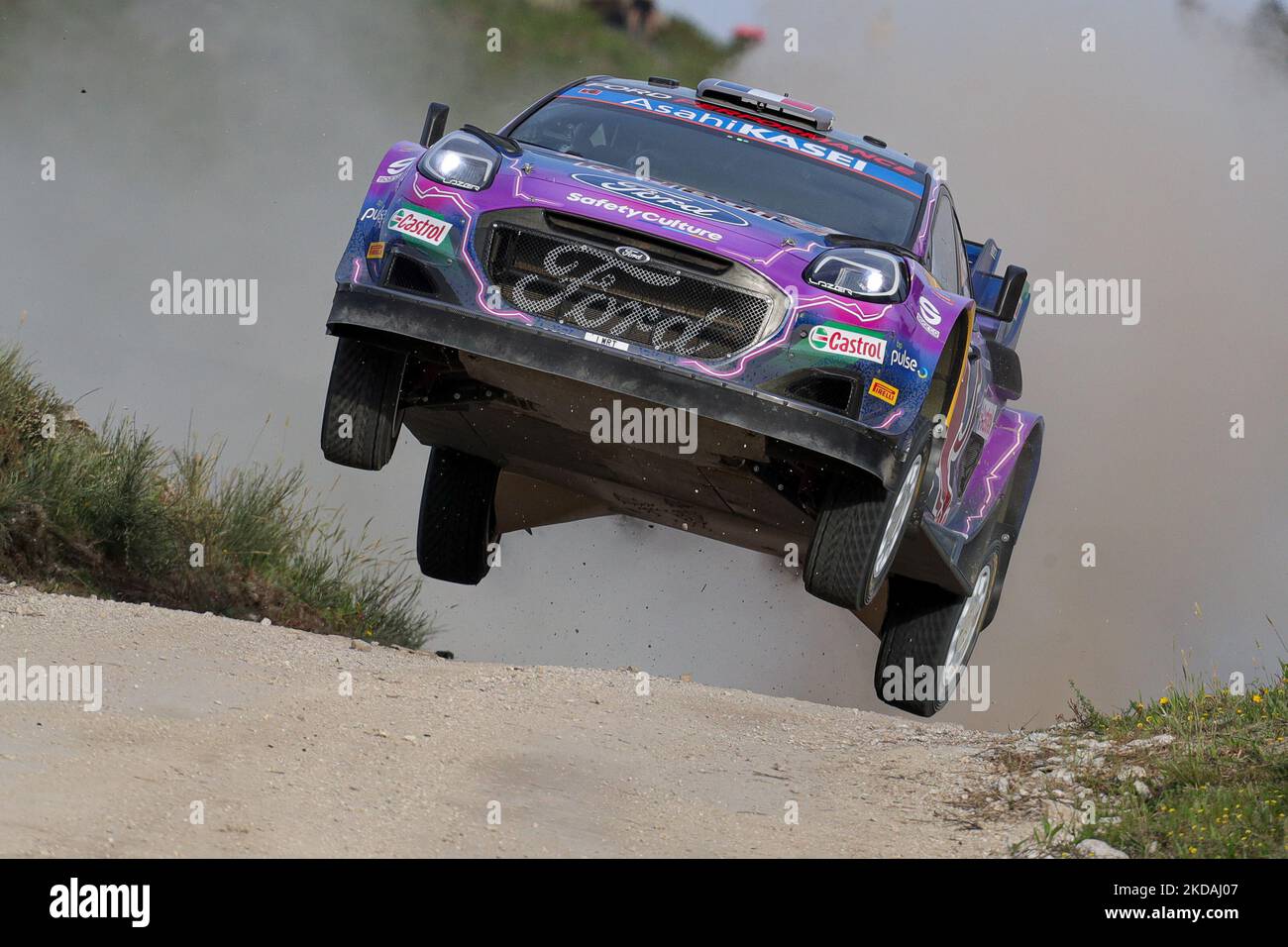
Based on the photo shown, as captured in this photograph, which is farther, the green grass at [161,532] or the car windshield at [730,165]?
the green grass at [161,532]

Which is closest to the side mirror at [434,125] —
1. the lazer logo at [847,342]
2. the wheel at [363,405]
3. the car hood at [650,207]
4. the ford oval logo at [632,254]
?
the car hood at [650,207]

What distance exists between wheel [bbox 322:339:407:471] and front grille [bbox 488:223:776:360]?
2.01ft

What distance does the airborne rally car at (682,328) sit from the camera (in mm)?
5527

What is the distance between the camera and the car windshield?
21.7 feet

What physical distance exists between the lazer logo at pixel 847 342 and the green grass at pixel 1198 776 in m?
1.59

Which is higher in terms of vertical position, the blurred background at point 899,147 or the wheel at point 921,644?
the blurred background at point 899,147

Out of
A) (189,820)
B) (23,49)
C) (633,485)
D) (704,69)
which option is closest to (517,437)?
(633,485)

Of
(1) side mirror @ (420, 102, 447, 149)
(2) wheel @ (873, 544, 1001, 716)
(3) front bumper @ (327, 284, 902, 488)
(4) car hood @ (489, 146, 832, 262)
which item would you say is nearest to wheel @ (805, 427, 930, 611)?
(3) front bumper @ (327, 284, 902, 488)

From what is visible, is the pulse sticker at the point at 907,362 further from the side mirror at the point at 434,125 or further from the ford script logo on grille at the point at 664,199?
the side mirror at the point at 434,125

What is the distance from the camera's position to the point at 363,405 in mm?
5945

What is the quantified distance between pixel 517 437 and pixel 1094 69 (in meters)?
14.6

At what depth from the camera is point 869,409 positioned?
555 cm

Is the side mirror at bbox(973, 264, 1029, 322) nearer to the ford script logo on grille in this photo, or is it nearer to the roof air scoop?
the roof air scoop

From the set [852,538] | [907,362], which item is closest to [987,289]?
[907,362]
